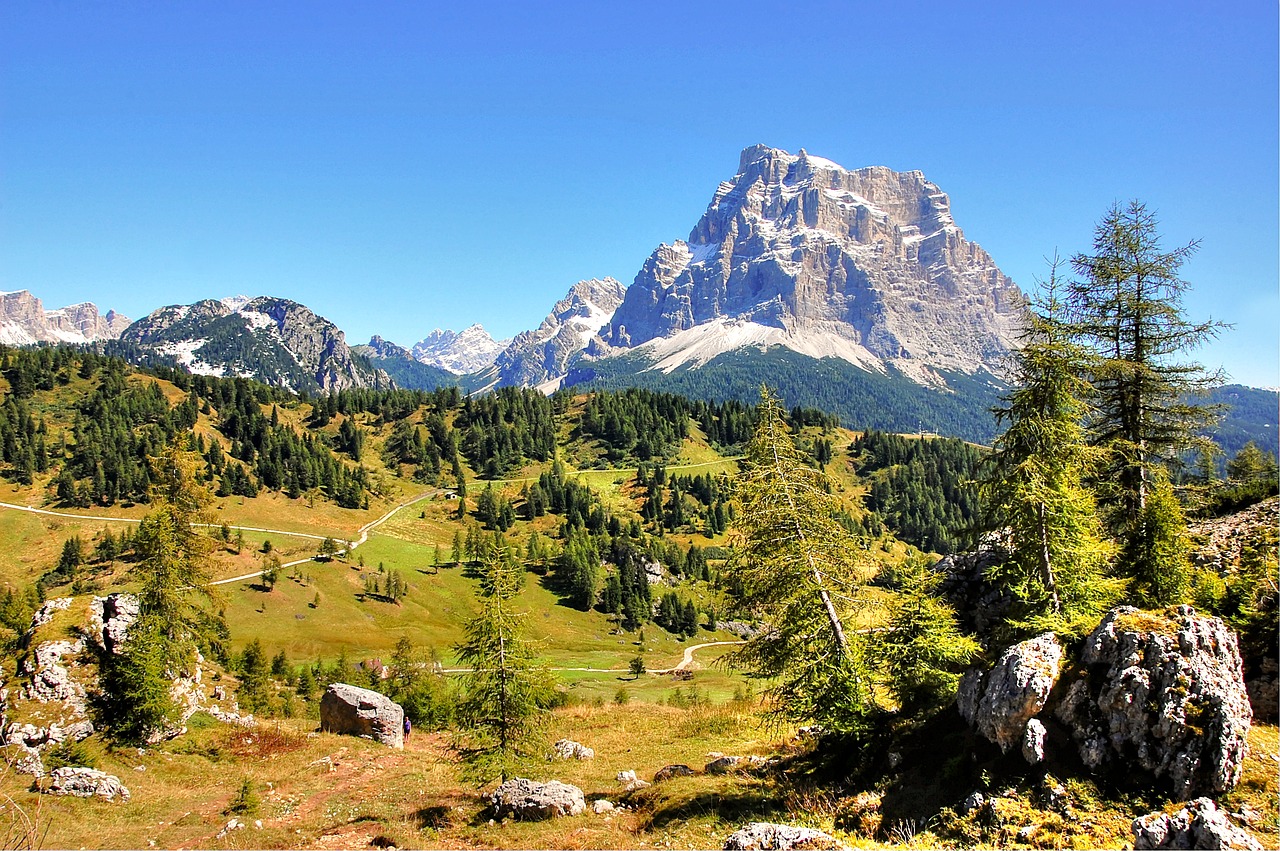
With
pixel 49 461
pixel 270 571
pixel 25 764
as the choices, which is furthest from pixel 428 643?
pixel 49 461

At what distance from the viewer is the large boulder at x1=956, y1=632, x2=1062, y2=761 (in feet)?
55.4

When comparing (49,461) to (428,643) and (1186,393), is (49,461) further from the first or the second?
(1186,393)

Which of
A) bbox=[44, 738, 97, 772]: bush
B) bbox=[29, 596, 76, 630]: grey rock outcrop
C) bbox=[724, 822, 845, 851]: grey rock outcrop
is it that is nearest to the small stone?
bbox=[724, 822, 845, 851]: grey rock outcrop

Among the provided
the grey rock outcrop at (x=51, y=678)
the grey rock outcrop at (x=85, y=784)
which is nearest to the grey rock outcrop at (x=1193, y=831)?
the grey rock outcrop at (x=85, y=784)

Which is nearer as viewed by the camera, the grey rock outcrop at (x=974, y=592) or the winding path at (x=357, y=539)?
the grey rock outcrop at (x=974, y=592)

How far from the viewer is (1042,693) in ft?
55.0

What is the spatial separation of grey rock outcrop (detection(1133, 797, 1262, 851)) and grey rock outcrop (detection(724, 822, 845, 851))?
6.04m

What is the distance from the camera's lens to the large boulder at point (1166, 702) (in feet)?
46.5

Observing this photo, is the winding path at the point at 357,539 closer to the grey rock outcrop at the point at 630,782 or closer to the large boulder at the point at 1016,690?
the grey rock outcrop at the point at 630,782

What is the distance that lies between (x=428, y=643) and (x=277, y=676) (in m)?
38.8

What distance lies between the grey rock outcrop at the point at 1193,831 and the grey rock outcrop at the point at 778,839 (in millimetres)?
6041

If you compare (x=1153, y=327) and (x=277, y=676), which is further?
(x=277, y=676)

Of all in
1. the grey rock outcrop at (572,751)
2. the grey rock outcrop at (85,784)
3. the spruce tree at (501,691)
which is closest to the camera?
the grey rock outcrop at (85,784)

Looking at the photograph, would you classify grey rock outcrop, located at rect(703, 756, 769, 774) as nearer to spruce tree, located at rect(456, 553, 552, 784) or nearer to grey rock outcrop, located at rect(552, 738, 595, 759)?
spruce tree, located at rect(456, 553, 552, 784)
